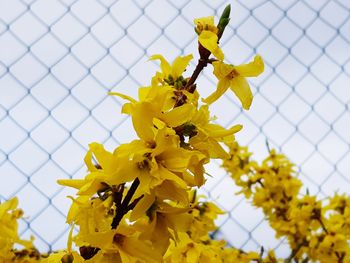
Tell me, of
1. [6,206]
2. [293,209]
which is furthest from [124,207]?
[293,209]

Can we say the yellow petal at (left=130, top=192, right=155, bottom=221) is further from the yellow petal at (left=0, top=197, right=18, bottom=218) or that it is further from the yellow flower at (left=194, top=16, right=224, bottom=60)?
the yellow petal at (left=0, top=197, right=18, bottom=218)

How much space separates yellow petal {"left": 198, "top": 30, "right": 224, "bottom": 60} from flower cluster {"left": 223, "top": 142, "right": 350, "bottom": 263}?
3.19 feet

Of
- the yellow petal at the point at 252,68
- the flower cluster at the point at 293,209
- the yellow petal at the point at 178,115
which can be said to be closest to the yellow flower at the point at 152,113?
the yellow petal at the point at 178,115

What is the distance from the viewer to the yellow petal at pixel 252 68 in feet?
1.97

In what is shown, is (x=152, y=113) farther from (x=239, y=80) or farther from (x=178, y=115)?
(x=239, y=80)

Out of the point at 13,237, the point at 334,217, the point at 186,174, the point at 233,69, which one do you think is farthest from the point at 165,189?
the point at 334,217

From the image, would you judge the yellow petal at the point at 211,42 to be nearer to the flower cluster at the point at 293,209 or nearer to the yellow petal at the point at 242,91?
the yellow petal at the point at 242,91

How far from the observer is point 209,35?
58cm

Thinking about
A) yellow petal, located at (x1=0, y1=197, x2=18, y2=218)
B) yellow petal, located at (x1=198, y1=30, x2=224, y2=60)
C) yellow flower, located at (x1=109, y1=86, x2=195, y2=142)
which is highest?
yellow petal, located at (x1=198, y1=30, x2=224, y2=60)

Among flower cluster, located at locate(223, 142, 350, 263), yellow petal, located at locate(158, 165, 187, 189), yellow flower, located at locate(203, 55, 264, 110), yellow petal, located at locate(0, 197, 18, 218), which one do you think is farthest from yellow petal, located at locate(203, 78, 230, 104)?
flower cluster, located at locate(223, 142, 350, 263)

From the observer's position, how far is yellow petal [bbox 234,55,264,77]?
1.97ft

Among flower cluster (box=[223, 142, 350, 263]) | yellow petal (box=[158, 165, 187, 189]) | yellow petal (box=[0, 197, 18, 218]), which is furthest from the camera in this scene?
flower cluster (box=[223, 142, 350, 263])

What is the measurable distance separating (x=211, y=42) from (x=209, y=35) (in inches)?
0.7

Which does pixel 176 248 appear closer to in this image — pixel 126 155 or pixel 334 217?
pixel 126 155
